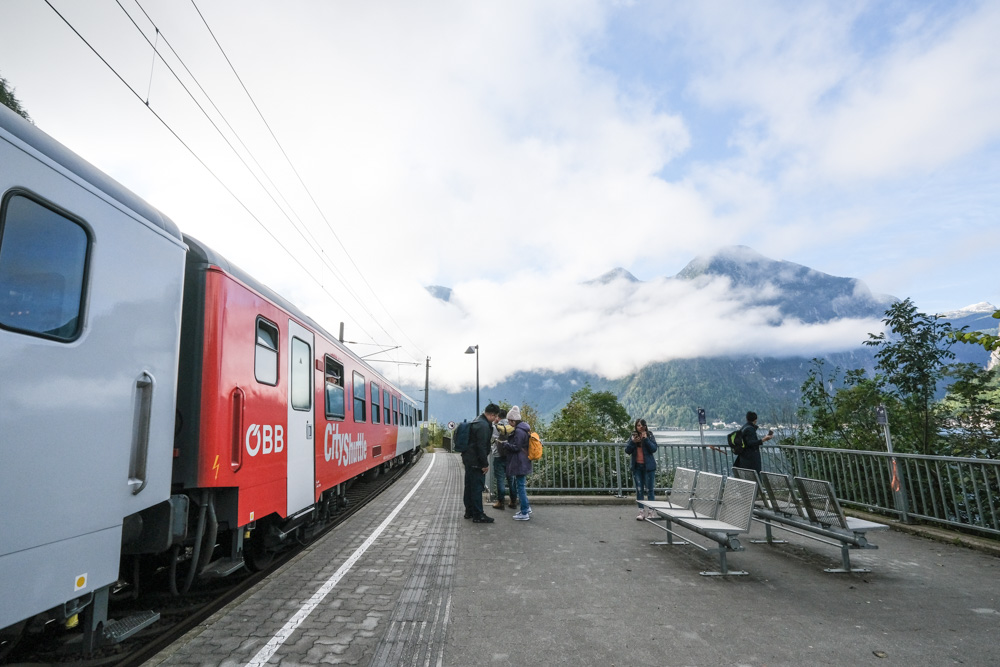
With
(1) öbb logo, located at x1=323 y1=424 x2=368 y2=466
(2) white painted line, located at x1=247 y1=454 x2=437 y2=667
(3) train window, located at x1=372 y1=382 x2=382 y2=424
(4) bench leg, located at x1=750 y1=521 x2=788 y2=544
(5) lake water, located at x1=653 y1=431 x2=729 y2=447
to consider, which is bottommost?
(4) bench leg, located at x1=750 y1=521 x2=788 y2=544

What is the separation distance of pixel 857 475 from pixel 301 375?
834 cm

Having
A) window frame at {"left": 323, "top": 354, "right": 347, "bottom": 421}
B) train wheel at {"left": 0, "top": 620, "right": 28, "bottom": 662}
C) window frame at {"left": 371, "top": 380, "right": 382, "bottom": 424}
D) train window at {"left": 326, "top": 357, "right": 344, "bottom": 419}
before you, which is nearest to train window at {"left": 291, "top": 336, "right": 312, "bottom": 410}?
window frame at {"left": 323, "top": 354, "right": 347, "bottom": 421}

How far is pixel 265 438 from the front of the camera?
5.21m

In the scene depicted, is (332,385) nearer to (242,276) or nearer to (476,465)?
(476,465)

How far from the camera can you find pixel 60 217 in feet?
9.42

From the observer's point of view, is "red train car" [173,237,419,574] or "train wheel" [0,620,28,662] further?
"red train car" [173,237,419,574]

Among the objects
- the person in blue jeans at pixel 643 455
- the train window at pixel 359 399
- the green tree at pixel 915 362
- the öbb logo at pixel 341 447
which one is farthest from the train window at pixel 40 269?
the green tree at pixel 915 362

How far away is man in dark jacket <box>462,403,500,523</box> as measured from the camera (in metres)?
8.12

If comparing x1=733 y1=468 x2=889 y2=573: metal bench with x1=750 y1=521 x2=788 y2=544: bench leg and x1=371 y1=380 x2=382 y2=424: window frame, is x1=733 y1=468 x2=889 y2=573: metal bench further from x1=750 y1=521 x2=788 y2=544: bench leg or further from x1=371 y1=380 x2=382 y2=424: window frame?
x1=371 y1=380 x2=382 y2=424: window frame

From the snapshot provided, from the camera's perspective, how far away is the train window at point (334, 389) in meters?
7.76

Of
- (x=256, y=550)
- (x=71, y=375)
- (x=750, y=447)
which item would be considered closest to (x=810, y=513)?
(x=750, y=447)

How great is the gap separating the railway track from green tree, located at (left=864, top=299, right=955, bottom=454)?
10017 mm

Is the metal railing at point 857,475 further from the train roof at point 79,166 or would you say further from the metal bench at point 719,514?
the train roof at point 79,166

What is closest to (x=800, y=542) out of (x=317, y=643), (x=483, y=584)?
(x=483, y=584)
